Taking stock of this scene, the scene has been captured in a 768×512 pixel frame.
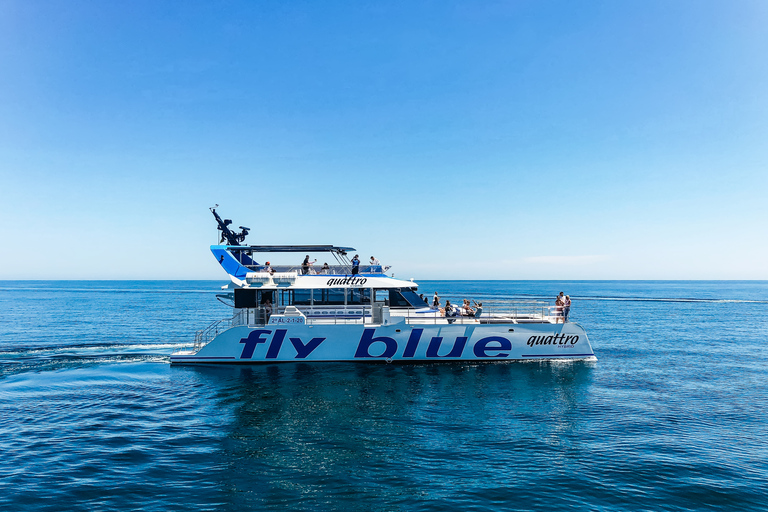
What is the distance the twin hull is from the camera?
22531 millimetres

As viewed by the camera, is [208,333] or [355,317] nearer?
[355,317]

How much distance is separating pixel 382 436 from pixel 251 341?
1165 cm

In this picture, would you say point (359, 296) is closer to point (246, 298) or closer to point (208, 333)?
point (246, 298)

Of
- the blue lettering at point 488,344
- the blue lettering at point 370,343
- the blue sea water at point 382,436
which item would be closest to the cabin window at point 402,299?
the blue lettering at point 370,343

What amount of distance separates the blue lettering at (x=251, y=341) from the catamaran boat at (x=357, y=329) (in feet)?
0.17

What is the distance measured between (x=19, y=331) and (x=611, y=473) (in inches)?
1848

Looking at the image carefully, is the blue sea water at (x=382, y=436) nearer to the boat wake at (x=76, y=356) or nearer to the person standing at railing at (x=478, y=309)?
the boat wake at (x=76, y=356)

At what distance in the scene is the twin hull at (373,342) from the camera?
2253 centimetres

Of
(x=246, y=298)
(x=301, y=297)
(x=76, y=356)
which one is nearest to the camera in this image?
(x=246, y=298)

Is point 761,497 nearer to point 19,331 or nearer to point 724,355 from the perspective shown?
point 724,355

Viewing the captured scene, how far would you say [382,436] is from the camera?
1330 cm

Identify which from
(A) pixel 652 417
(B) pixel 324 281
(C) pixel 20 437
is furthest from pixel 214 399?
(A) pixel 652 417

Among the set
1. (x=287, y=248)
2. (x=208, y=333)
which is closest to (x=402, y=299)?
(x=287, y=248)

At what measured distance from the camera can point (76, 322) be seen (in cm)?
4609
